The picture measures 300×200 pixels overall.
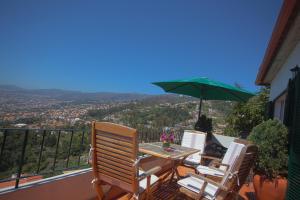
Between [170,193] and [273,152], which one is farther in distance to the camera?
[170,193]

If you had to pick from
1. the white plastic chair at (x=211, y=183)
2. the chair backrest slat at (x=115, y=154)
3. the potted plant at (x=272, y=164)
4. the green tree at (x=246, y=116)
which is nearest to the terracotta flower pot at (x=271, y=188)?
the potted plant at (x=272, y=164)

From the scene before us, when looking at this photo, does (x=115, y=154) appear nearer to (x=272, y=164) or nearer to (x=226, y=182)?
(x=226, y=182)

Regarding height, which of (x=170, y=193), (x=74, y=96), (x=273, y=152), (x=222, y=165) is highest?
(x=74, y=96)

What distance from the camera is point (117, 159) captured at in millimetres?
2125

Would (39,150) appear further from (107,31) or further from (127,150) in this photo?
(107,31)

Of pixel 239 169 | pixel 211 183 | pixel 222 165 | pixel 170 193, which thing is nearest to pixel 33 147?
pixel 170 193

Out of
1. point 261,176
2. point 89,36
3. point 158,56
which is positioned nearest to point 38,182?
point 261,176

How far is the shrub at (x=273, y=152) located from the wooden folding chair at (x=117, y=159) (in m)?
1.65

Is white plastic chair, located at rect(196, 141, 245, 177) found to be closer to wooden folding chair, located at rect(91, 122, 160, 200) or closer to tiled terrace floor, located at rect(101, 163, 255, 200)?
tiled terrace floor, located at rect(101, 163, 255, 200)

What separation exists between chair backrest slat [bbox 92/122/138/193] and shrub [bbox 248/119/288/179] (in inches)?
76.6

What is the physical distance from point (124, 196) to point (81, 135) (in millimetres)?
1231

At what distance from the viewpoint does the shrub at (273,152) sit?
2.90 meters

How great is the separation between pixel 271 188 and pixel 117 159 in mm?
2163

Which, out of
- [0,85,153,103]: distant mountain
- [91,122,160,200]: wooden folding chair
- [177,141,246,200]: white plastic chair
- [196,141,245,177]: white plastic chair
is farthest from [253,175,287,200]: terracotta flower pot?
[0,85,153,103]: distant mountain
